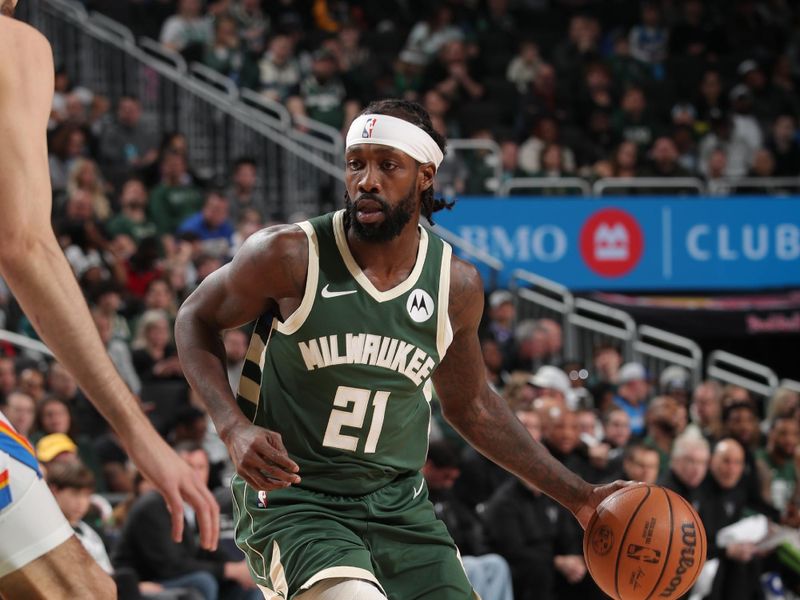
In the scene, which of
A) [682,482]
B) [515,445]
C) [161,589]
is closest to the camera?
[515,445]

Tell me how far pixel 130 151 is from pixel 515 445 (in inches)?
351

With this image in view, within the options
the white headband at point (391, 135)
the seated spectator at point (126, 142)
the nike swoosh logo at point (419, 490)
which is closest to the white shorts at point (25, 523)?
the nike swoosh logo at point (419, 490)

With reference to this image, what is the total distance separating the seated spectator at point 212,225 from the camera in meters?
11.5

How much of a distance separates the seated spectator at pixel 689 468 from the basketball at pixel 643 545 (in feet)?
14.9

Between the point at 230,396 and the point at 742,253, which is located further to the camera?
the point at 742,253

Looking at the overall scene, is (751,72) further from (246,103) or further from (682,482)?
(682,482)

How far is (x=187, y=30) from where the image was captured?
46.8ft

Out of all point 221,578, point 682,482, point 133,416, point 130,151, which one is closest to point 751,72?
point 130,151

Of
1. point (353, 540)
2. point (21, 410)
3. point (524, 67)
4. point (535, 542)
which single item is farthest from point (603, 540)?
point (524, 67)

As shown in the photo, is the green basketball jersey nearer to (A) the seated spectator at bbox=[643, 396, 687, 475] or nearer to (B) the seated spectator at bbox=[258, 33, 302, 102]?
(A) the seated spectator at bbox=[643, 396, 687, 475]

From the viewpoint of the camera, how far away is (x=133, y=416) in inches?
97.1

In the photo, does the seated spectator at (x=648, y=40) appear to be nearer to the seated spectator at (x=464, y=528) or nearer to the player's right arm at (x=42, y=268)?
the seated spectator at (x=464, y=528)

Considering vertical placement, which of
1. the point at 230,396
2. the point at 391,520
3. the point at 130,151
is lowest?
the point at 391,520

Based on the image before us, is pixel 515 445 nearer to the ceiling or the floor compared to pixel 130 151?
nearer to the floor
